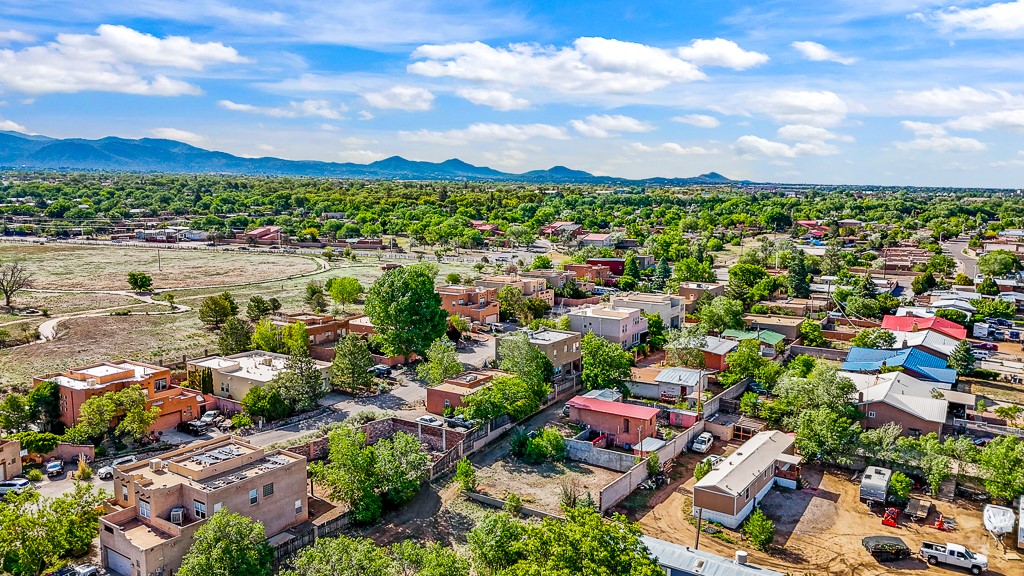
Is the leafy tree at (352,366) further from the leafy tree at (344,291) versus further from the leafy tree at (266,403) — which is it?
the leafy tree at (344,291)

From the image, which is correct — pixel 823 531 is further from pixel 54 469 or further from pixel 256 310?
pixel 256 310

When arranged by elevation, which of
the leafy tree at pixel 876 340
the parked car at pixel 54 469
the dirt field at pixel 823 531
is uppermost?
the leafy tree at pixel 876 340

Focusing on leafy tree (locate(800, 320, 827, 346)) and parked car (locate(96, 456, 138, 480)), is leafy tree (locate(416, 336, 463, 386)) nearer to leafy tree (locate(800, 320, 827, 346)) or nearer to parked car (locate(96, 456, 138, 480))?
parked car (locate(96, 456, 138, 480))

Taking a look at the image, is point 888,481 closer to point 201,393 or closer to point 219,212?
point 201,393

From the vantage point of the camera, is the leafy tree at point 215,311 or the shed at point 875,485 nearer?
the shed at point 875,485

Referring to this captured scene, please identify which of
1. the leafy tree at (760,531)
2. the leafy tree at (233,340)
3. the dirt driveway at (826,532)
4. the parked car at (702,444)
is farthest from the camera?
the leafy tree at (233,340)

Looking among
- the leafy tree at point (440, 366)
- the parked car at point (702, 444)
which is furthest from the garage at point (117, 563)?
the parked car at point (702, 444)
